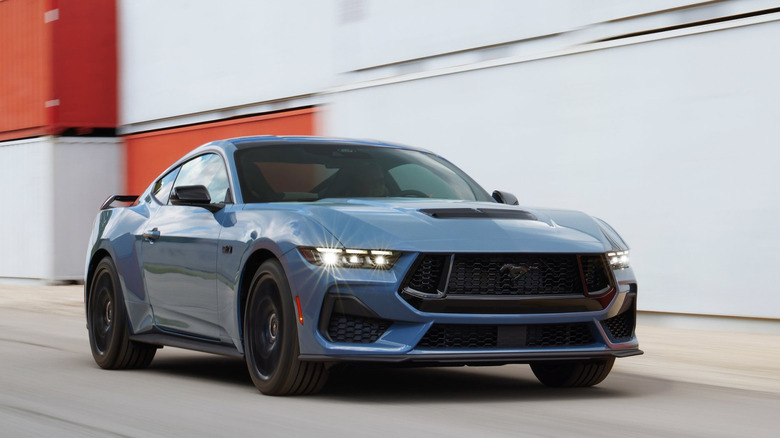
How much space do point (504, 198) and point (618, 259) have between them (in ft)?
4.38

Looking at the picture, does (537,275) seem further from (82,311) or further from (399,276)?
(82,311)

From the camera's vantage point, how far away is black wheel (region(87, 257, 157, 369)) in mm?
8375

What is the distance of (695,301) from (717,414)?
6317 mm

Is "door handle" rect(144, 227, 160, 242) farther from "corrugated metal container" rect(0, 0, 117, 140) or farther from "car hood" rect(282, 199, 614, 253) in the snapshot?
"corrugated metal container" rect(0, 0, 117, 140)

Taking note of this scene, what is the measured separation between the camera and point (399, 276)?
6.05 m

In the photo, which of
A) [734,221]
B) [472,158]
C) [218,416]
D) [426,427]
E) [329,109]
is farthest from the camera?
[329,109]

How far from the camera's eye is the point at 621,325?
6.61 m

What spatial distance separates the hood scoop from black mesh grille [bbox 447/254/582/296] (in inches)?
13.5

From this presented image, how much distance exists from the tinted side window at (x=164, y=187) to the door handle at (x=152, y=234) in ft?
1.11

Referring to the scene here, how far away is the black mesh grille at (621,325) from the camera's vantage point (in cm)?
650

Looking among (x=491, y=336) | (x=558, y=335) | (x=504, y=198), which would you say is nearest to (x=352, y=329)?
(x=491, y=336)

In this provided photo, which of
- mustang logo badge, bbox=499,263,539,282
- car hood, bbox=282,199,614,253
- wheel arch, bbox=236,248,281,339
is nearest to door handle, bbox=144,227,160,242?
wheel arch, bbox=236,248,281,339

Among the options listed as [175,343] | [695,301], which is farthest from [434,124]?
[175,343]

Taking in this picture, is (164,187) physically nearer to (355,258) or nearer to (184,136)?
(355,258)
